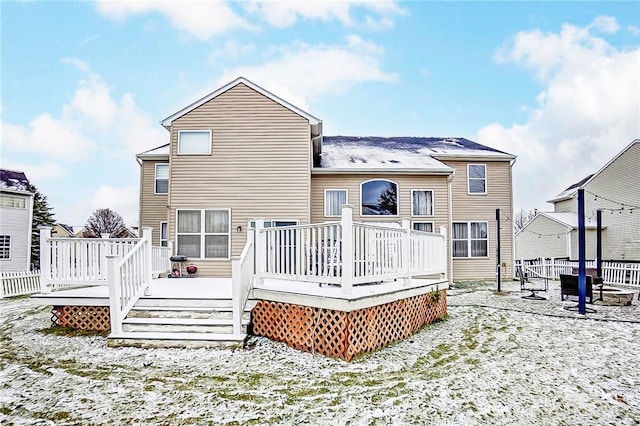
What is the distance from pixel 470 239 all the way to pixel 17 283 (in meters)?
17.0

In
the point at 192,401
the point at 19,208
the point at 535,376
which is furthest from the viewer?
the point at 19,208

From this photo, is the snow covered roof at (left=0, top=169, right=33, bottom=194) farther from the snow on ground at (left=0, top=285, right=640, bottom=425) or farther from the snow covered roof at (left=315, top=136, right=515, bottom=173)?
the snow on ground at (left=0, top=285, right=640, bottom=425)

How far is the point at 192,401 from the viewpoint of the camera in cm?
382

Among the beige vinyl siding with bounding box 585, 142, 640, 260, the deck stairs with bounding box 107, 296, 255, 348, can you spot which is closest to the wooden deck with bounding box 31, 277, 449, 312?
the deck stairs with bounding box 107, 296, 255, 348

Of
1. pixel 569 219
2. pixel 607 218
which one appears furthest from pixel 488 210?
pixel 607 218

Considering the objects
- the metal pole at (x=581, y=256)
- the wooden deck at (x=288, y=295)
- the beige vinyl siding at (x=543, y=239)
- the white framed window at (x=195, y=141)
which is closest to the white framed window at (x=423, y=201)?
the metal pole at (x=581, y=256)

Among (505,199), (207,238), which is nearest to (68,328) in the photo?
(207,238)

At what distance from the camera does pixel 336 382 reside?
441cm

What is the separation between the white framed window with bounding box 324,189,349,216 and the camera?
13711 mm

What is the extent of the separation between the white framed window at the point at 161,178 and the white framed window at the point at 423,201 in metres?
Result: 9.23

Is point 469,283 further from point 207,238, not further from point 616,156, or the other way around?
point 616,156

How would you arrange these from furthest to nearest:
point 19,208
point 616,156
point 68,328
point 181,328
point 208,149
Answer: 1. point 19,208
2. point 616,156
3. point 208,149
4. point 68,328
5. point 181,328

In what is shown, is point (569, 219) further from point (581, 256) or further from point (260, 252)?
point (260, 252)

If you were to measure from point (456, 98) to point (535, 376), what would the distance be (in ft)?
43.7
